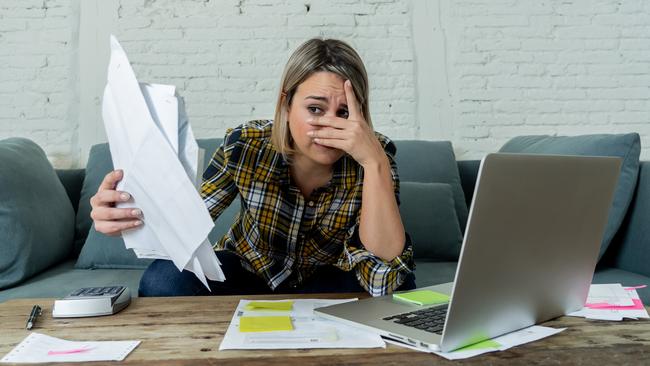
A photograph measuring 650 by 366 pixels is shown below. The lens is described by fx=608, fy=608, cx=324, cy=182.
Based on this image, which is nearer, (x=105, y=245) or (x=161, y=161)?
(x=161, y=161)

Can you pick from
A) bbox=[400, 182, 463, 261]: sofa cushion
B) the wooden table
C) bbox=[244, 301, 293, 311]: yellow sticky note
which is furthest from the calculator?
bbox=[400, 182, 463, 261]: sofa cushion

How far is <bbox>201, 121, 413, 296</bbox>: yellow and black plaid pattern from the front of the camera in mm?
1499

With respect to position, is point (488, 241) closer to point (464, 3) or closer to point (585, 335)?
point (585, 335)

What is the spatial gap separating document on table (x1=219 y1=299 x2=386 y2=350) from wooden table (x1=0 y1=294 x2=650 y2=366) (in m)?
0.02

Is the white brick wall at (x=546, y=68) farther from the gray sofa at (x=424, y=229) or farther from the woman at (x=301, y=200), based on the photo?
the woman at (x=301, y=200)

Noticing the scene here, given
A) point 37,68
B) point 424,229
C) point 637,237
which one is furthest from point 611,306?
point 37,68

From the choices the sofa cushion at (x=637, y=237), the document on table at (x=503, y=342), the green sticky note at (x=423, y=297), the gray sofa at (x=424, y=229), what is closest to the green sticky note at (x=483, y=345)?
the document on table at (x=503, y=342)

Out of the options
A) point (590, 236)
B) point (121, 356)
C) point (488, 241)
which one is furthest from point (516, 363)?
point (121, 356)

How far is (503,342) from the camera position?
0.85m

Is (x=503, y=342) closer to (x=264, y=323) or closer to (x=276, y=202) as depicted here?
(x=264, y=323)

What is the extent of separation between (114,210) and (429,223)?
1432mm

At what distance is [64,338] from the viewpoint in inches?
35.2

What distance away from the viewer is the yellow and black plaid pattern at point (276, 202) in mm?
1499

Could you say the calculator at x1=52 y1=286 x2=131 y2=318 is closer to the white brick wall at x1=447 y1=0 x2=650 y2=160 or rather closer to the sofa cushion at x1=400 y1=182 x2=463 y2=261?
the sofa cushion at x1=400 y1=182 x2=463 y2=261
